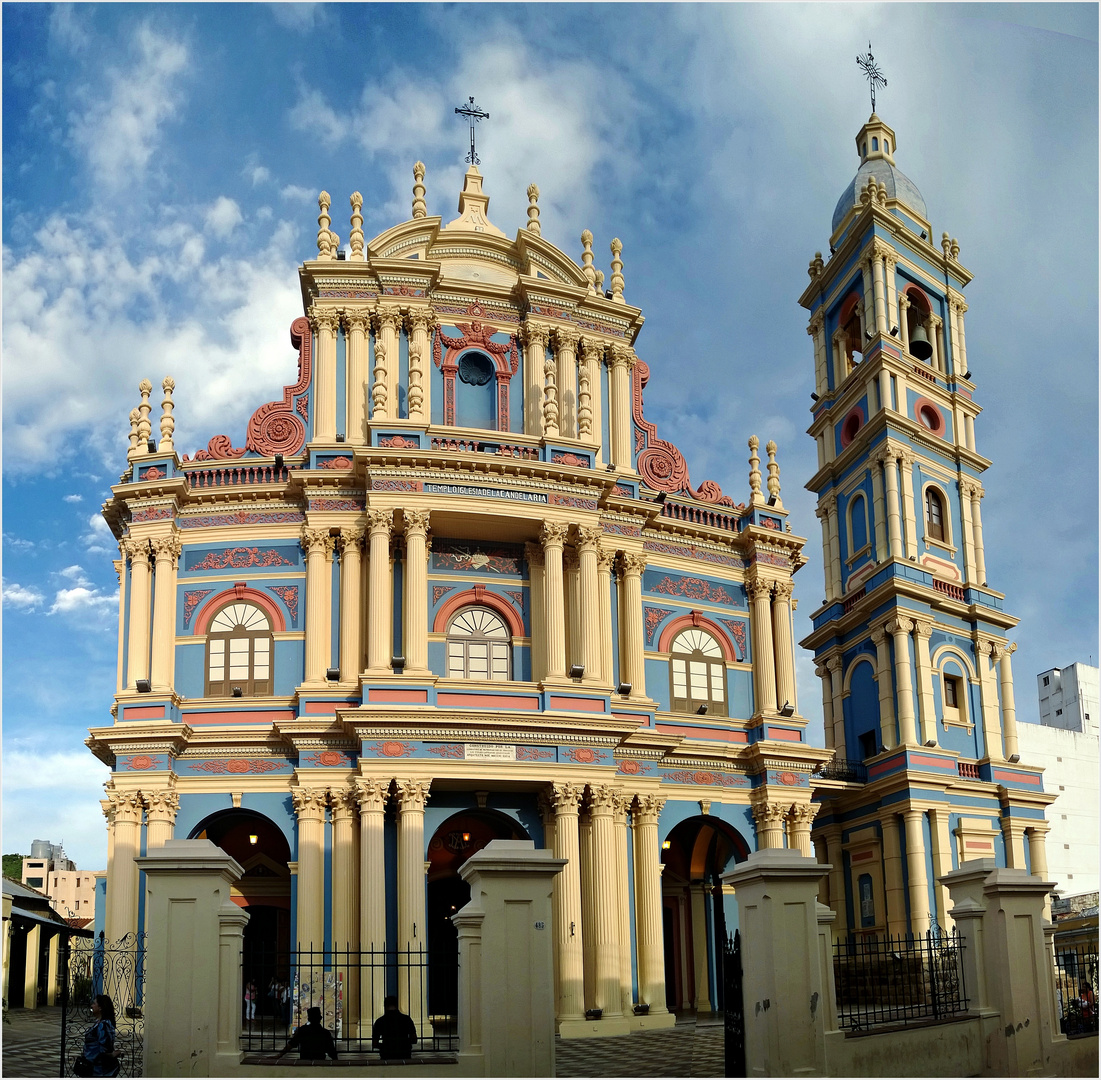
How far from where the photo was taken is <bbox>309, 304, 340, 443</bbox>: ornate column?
3130cm

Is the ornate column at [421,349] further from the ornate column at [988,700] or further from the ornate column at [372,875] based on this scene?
the ornate column at [988,700]

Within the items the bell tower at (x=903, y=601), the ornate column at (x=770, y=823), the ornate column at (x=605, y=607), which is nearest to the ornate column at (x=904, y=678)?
the bell tower at (x=903, y=601)

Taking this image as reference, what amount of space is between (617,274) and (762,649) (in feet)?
35.9

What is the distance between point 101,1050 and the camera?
45.3ft

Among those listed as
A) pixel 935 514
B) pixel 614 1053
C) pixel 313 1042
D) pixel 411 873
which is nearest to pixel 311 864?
pixel 411 873

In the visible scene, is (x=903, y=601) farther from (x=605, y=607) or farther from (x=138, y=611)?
(x=138, y=611)

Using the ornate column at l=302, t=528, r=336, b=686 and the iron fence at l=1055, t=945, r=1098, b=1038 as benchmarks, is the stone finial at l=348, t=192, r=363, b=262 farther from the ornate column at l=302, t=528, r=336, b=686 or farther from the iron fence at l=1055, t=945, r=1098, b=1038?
the iron fence at l=1055, t=945, r=1098, b=1038

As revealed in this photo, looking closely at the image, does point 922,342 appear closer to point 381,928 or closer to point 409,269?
point 409,269

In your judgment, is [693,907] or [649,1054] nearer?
[649,1054]

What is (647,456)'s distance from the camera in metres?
33.9

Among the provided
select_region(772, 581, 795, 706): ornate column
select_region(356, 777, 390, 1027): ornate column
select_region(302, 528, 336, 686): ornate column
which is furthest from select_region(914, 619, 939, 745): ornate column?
select_region(302, 528, 336, 686): ornate column

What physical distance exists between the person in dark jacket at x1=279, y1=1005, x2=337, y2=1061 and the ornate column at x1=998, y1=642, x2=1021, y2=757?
2828 cm

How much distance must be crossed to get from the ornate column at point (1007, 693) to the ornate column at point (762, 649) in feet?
30.7

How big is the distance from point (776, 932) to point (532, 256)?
78.2 feet
